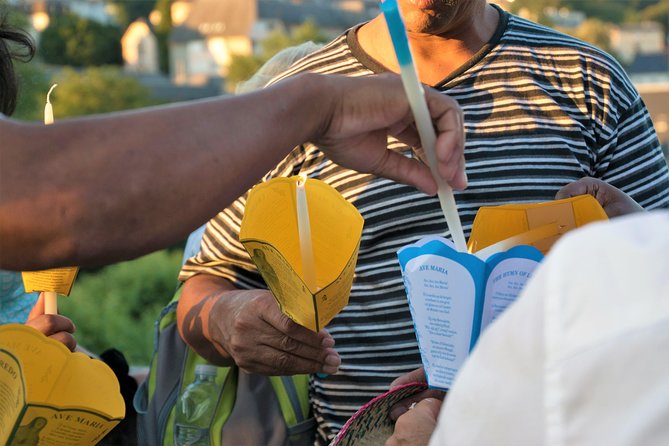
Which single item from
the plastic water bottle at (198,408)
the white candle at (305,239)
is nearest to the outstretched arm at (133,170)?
the white candle at (305,239)

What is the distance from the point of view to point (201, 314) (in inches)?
88.5

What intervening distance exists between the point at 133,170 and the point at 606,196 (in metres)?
0.97

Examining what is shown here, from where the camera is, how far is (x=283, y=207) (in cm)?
169

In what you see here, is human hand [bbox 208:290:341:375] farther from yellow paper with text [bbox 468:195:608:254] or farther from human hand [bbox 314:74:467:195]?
human hand [bbox 314:74:467:195]

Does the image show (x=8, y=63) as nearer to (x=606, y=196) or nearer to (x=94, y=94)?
(x=606, y=196)

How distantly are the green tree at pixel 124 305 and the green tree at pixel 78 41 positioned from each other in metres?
50.8

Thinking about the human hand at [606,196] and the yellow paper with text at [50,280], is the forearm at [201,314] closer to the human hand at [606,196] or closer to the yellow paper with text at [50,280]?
the yellow paper with text at [50,280]

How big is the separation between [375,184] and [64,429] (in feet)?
3.22

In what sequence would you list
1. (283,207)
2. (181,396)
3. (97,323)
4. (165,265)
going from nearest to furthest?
1. (283,207)
2. (181,396)
3. (97,323)
4. (165,265)

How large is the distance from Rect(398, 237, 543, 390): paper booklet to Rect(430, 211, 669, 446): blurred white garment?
516 millimetres

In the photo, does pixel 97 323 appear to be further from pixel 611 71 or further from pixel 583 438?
pixel 583 438

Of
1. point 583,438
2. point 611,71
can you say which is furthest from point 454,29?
point 583,438

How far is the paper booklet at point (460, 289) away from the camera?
1427 mm

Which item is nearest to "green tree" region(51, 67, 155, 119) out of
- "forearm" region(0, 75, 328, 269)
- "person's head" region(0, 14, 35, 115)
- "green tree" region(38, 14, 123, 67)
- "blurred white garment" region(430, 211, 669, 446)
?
"green tree" region(38, 14, 123, 67)
